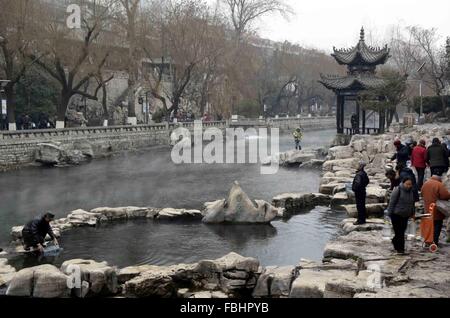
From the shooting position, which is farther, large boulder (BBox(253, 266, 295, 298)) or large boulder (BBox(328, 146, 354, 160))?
large boulder (BBox(328, 146, 354, 160))

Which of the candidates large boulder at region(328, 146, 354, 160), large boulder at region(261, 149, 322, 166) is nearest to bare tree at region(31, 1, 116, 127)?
large boulder at region(261, 149, 322, 166)

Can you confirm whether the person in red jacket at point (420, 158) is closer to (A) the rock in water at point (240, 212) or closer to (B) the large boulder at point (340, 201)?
(B) the large boulder at point (340, 201)

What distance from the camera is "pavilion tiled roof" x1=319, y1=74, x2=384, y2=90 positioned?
31547 mm

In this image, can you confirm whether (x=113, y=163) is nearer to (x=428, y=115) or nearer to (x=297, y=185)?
(x=297, y=185)

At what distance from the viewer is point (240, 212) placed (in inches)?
557

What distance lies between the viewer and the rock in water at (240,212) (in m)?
14.1

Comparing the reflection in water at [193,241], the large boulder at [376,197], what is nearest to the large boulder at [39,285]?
the reflection in water at [193,241]

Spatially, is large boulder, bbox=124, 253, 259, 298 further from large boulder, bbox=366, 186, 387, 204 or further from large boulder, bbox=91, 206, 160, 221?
large boulder, bbox=366, 186, 387, 204

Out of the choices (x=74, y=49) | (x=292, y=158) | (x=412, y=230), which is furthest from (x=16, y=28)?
(x=412, y=230)

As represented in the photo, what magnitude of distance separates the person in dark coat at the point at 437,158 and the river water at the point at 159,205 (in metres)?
2.89

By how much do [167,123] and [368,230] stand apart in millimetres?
31337

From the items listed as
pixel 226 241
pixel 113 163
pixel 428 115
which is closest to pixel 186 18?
pixel 113 163

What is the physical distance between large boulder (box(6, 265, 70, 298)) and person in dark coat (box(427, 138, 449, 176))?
8867 mm
